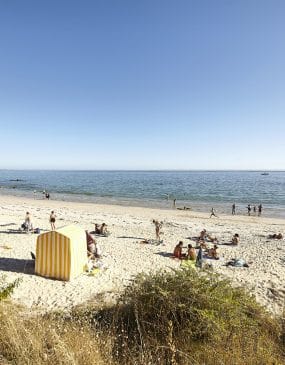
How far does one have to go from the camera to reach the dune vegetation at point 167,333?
393 centimetres

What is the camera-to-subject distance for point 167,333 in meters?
4.97

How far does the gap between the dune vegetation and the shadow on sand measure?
5.91 m

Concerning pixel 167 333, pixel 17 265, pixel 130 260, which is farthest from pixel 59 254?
pixel 167 333

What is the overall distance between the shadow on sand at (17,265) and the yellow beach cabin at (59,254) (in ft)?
2.48

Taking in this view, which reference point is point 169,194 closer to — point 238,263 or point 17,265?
point 238,263

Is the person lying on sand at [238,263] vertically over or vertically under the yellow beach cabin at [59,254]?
under

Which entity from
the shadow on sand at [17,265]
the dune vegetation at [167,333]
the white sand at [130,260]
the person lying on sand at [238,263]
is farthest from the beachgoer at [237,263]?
the shadow on sand at [17,265]

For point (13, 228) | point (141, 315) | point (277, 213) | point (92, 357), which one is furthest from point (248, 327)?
point (277, 213)

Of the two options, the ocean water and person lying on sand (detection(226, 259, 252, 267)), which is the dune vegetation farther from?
the ocean water

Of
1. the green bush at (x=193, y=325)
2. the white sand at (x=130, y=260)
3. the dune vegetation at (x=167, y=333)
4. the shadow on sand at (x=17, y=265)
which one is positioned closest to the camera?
the dune vegetation at (x=167, y=333)

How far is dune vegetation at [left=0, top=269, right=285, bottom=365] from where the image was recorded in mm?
3926

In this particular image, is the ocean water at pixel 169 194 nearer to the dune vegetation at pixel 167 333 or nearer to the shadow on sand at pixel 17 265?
the shadow on sand at pixel 17 265

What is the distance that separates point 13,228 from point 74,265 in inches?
413

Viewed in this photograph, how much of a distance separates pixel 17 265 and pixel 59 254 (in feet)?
8.61
